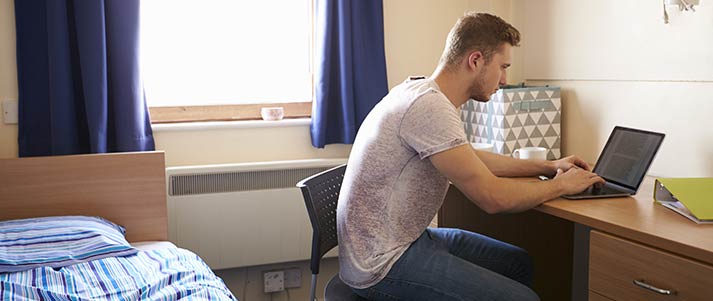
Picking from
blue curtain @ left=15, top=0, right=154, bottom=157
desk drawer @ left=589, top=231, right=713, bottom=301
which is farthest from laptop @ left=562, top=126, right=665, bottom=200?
blue curtain @ left=15, top=0, right=154, bottom=157

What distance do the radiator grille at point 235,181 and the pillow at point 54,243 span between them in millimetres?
462

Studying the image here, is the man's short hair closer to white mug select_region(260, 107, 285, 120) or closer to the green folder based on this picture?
the green folder

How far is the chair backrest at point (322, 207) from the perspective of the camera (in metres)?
1.98

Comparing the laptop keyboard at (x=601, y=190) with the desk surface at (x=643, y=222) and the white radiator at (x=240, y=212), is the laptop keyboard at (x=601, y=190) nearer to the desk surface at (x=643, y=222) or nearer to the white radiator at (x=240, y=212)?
the desk surface at (x=643, y=222)

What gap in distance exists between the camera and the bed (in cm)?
200

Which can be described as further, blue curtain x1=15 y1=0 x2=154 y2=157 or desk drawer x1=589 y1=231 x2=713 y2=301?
blue curtain x1=15 y1=0 x2=154 y2=157

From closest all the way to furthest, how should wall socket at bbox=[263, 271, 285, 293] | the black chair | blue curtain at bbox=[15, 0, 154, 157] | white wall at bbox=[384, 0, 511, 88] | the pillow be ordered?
the black chair < the pillow < blue curtain at bbox=[15, 0, 154, 157] < wall socket at bbox=[263, 271, 285, 293] < white wall at bbox=[384, 0, 511, 88]

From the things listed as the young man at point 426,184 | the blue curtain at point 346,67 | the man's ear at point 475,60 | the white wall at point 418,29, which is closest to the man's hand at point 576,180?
the young man at point 426,184

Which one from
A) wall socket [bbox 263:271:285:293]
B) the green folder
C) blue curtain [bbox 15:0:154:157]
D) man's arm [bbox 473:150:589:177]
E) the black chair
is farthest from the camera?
wall socket [bbox 263:271:285:293]

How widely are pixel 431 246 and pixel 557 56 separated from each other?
1.46 m

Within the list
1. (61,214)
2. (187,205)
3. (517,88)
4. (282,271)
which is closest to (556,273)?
(517,88)

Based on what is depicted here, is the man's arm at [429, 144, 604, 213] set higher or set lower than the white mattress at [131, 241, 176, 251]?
higher

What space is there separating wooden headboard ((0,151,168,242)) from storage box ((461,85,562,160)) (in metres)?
1.31

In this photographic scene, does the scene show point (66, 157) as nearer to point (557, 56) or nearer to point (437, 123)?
point (437, 123)
